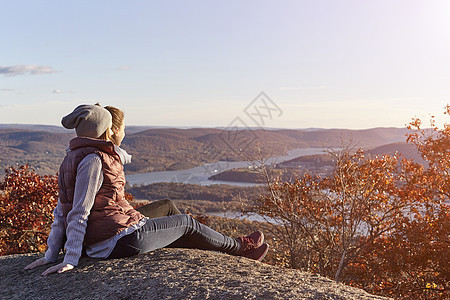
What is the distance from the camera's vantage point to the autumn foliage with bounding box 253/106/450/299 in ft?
19.3

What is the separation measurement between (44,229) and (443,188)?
900 cm

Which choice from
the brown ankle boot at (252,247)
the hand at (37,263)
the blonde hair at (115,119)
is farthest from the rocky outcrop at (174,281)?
the blonde hair at (115,119)

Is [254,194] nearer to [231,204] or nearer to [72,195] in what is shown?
[231,204]

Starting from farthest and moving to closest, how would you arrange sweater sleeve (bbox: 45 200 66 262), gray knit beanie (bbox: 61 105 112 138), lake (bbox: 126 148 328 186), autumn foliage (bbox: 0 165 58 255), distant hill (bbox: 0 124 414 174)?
distant hill (bbox: 0 124 414 174)
autumn foliage (bbox: 0 165 58 255)
lake (bbox: 126 148 328 186)
sweater sleeve (bbox: 45 200 66 262)
gray knit beanie (bbox: 61 105 112 138)

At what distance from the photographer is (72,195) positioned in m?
3.33

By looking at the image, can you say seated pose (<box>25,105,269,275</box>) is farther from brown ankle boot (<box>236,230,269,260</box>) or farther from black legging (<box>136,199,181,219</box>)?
brown ankle boot (<box>236,230,269,260</box>)

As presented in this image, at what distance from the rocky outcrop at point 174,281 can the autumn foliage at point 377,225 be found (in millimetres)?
2236

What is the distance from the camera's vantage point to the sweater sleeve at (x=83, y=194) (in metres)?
3.17

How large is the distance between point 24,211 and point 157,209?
266 inches

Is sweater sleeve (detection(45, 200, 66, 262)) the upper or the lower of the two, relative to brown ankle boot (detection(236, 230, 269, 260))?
upper

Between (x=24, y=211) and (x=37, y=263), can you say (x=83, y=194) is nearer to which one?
(x=37, y=263)

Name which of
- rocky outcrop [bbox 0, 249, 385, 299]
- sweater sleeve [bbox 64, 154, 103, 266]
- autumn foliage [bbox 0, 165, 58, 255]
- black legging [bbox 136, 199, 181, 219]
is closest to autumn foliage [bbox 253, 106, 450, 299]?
black legging [bbox 136, 199, 181, 219]

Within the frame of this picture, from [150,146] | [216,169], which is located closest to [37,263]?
[216,169]

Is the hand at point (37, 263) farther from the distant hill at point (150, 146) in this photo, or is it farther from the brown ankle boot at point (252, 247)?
the distant hill at point (150, 146)
